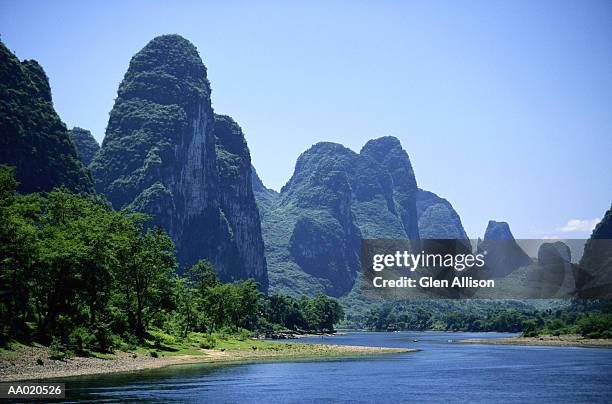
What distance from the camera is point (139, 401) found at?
41906mm

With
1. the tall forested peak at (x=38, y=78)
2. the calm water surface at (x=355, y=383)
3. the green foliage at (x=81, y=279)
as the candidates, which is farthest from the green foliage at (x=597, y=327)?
the tall forested peak at (x=38, y=78)

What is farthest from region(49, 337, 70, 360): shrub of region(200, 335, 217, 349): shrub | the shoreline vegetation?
the shoreline vegetation

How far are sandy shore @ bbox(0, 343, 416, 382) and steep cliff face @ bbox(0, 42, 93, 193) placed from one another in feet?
331

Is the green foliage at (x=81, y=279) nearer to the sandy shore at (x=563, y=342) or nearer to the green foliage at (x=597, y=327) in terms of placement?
the sandy shore at (x=563, y=342)

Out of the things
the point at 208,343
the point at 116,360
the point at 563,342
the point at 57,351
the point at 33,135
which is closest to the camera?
the point at 57,351

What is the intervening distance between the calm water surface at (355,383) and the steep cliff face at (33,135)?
394 ft

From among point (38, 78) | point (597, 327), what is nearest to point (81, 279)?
point (597, 327)

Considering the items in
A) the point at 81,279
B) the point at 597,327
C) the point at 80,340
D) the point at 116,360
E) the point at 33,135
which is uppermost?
the point at 33,135

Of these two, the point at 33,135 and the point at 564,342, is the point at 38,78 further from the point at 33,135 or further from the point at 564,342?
the point at 564,342

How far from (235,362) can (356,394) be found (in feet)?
105

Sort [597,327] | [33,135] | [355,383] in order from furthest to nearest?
[33,135] < [597,327] < [355,383]

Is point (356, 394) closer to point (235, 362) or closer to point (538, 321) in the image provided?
point (235, 362)

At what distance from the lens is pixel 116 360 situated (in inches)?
2574

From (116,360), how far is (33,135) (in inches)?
5155
